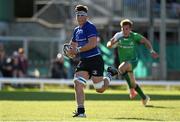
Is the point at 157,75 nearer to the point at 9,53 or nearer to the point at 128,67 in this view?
the point at 9,53

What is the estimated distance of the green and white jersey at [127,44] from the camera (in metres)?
18.1

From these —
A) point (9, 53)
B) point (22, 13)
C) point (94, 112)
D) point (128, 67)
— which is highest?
point (22, 13)

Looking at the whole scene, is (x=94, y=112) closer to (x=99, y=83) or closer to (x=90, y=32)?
(x=99, y=83)

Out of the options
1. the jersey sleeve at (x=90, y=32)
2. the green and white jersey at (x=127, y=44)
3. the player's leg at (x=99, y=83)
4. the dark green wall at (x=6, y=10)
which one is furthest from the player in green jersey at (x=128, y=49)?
the dark green wall at (x=6, y=10)

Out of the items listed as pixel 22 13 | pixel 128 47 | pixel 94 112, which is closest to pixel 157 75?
pixel 22 13

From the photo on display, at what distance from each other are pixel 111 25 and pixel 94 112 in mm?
Answer: 21710

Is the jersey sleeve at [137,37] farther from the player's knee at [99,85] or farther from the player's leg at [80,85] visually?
the player's leg at [80,85]

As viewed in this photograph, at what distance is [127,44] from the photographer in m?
18.3

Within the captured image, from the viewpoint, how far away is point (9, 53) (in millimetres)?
35000

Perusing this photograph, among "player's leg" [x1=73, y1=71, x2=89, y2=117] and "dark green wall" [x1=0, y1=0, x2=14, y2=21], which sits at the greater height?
"dark green wall" [x1=0, y1=0, x2=14, y2=21]

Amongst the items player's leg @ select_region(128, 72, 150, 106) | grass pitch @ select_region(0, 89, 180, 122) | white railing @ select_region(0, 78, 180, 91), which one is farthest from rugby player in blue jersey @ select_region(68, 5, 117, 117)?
white railing @ select_region(0, 78, 180, 91)

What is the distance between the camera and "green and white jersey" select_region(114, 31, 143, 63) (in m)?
18.1

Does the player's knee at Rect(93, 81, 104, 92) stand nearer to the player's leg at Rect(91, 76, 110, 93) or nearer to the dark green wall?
the player's leg at Rect(91, 76, 110, 93)

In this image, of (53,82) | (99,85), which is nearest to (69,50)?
(99,85)
